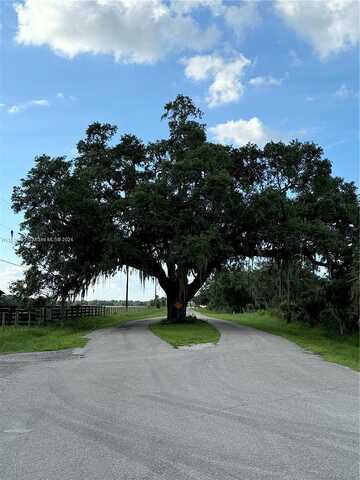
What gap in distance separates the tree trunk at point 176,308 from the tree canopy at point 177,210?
87mm

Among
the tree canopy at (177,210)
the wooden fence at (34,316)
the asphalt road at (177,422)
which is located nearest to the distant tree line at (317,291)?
the tree canopy at (177,210)

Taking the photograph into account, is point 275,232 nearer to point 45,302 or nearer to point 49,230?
point 49,230

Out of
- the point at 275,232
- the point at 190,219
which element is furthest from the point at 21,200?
the point at 275,232

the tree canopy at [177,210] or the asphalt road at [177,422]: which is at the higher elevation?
the tree canopy at [177,210]

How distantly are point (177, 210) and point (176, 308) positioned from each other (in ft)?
25.8

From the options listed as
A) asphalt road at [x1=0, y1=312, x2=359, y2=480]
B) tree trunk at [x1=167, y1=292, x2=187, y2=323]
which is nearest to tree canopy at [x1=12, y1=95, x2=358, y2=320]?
tree trunk at [x1=167, y1=292, x2=187, y2=323]

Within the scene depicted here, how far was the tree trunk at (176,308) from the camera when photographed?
3403cm

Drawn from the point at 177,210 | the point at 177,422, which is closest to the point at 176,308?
the point at 177,210

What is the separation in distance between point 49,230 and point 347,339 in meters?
18.2

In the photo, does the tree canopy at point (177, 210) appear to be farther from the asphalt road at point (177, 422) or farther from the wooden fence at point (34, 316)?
the asphalt road at point (177, 422)

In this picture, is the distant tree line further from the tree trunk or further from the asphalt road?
the asphalt road

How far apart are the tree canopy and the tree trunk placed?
87 mm

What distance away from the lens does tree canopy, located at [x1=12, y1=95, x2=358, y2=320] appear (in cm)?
2838

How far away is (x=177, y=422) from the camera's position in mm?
6777
